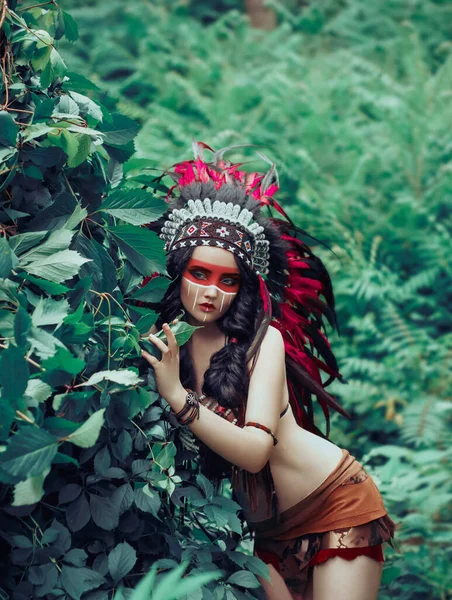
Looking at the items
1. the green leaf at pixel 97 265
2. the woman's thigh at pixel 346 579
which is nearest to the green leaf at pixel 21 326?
the green leaf at pixel 97 265

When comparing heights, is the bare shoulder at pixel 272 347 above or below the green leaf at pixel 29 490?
below

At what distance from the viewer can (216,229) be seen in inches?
88.4

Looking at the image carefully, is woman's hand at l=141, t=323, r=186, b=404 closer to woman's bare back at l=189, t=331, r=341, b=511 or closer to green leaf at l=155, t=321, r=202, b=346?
green leaf at l=155, t=321, r=202, b=346

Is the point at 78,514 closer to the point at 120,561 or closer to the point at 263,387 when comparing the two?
the point at 120,561

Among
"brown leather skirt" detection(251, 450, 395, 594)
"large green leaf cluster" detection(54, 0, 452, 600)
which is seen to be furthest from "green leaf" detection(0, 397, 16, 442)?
"large green leaf cluster" detection(54, 0, 452, 600)

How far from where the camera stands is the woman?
2.21 metres

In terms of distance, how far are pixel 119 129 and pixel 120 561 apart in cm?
107

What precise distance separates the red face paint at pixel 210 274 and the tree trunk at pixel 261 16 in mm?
6829

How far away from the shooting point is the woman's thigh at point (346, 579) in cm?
222

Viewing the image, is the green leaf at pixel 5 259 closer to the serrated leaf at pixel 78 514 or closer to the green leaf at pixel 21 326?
the green leaf at pixel 21 326

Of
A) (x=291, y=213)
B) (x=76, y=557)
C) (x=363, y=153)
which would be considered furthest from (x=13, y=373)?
(x=363, y=153)

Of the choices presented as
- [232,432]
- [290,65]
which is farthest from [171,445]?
[290,65]

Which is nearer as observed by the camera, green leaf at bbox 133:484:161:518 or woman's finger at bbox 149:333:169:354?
green leaf at bbox 133:484:161:518

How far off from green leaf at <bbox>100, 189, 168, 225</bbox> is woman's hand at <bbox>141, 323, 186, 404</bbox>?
291 mm
